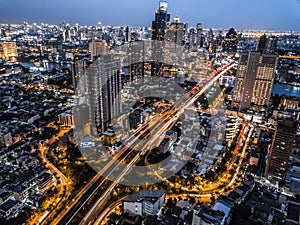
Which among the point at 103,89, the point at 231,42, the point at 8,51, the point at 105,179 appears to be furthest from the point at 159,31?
the point at 8,51

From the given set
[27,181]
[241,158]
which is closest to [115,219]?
[27,181]

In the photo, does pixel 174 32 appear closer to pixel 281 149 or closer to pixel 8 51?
pixel 8 51

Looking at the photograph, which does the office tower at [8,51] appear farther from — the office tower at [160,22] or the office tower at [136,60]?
the office tower at [160,22]

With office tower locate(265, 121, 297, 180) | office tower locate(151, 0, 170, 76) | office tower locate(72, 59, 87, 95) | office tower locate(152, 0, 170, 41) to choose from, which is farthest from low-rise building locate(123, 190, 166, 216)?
office tower locate(152, 0, 170, 41)

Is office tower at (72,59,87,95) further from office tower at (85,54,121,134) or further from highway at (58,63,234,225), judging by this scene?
highway at (58,63,234,225)

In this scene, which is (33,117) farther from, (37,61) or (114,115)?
(37,61)
